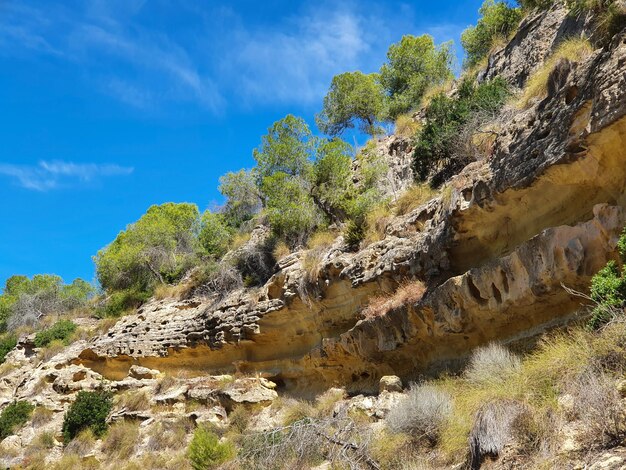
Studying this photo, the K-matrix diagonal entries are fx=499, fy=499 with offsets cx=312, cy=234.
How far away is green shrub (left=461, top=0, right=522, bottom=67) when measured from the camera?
22417 millimetres

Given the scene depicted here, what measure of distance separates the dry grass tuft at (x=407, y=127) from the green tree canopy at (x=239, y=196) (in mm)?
11561

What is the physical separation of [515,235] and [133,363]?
56.6 ft

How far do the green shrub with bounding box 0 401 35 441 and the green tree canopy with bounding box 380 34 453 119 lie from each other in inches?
898

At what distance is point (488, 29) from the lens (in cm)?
2425

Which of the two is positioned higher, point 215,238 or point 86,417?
point 215,238

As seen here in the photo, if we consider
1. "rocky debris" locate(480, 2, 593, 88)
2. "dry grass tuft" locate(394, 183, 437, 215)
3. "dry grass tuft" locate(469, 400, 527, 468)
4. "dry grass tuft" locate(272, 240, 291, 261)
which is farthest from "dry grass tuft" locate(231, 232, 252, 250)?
"dry grass tuft" locate(469, 400, 527, 468)

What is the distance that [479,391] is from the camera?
811 centimetres

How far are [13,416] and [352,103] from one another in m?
22.7

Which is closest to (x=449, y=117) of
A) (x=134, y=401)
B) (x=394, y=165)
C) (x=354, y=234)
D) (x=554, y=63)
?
(x=394, y=165)

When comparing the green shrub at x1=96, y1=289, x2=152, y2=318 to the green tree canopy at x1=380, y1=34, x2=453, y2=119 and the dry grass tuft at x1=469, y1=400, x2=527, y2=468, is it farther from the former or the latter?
the dry grass tuft at x1=469, y1=400, x2=527, y2=468

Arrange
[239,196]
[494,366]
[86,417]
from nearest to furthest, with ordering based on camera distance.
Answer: [494,366] < [86,417] < [239,196]

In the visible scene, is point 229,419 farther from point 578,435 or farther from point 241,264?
point 578,435

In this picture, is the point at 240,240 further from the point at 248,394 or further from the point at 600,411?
the point at 600,411

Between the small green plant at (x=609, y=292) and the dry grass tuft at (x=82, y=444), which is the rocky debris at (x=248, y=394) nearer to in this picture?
the dry grass tuft at (x=82, y=444)
